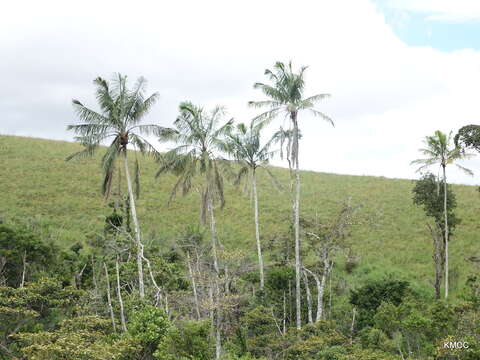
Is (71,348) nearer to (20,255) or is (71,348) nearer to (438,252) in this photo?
(20,255)

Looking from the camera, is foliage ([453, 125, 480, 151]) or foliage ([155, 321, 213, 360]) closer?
foliage ([155, 321, 213, 360])

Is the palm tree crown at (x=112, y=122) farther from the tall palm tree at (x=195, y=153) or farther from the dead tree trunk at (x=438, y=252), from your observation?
the dead tree trunk at (x=438, y=252)

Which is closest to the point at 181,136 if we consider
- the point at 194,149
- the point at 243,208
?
the point at 194,149

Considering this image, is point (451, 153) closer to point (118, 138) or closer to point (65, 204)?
point (118, 138)

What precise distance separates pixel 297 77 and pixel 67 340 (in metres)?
16.7

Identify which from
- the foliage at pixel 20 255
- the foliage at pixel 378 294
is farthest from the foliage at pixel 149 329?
the foliage at pixel 378 294

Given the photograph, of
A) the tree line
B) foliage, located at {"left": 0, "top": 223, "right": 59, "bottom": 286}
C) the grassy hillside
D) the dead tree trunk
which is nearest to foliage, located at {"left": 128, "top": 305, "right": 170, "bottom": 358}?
the tree line

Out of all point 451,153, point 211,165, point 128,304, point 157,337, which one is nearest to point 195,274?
point 128,304

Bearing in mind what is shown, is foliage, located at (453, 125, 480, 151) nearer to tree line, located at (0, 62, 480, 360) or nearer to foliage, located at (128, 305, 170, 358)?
tree line, located at (0, 62, 480, 360)

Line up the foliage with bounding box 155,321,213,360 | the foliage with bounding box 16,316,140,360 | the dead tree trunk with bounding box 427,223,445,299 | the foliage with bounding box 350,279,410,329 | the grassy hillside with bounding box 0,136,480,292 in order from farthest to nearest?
the grassy hillside with bounding box 0,136,480,292 < the dead tree trunk with bounding box 427,223,445,299 < the foliage with bounding box 350,279,410,329 < the foliage with bounding box 155,321,213,360 < the foliage with bounding box 16,316,140,360

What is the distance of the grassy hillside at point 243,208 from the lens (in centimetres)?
4316

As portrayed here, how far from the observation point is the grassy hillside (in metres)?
43.2

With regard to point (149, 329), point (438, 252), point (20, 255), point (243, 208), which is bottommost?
point (149, 329)

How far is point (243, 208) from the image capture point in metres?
57.3
